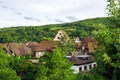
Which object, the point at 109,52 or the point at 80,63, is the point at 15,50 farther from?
the point at 109,52

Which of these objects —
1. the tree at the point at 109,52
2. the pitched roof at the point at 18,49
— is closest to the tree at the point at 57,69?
the tree at the point at 109,52

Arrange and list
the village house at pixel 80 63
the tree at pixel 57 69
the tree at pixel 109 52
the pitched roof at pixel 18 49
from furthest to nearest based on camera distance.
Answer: the pitched roof at pixel 18 49 → the village house at pixel 80 63 → the tree at pixel 57 69 → the tree at pixel 109 52

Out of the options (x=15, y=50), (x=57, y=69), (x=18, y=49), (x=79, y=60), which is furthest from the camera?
(x=18, y=49)

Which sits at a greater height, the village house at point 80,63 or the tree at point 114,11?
the tree at point 114,11

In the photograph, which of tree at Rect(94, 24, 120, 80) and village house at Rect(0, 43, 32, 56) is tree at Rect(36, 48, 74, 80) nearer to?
tree at Rect(94, 24, 120, 80)

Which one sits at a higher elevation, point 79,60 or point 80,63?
point 79,60

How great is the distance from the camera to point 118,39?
18484 mm

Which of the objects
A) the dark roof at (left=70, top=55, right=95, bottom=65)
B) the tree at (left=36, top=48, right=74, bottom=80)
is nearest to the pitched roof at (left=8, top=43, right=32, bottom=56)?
the dark roof at (left=70, top=55, right=95, bottom=65)

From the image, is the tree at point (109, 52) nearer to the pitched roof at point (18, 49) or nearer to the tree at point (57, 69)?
the tree at point (57, 69)

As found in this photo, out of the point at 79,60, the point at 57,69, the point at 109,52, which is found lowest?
Result: the point at 79,60

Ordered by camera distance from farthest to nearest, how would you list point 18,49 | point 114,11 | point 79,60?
point 18,49, point 79,60, point 114,11

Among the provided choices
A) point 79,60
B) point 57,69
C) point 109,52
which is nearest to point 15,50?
point 79,60

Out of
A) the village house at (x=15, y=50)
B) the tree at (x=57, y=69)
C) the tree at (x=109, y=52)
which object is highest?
the tree at (x=109, y=52)

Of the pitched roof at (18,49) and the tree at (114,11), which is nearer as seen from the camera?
the tree at (114,11)
